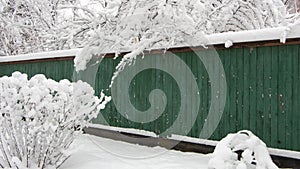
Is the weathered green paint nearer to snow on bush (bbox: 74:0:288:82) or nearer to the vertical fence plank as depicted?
the vertical fence plank

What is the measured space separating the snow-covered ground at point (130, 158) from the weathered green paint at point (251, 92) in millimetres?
407

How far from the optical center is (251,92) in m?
4.68

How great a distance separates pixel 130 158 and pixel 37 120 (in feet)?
4.86

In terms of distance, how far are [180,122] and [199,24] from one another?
198 centimetres

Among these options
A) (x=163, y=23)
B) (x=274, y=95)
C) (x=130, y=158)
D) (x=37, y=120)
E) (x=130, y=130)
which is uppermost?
(x=163, y=23)

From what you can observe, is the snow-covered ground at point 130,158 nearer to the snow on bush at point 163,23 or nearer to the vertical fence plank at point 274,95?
the vertical fence plank at point 274,95

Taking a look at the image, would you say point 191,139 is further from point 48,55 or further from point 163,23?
point 48,55

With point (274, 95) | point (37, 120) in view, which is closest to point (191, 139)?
point (274, 95)

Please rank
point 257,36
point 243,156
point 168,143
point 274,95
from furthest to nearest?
point 168,143
point 257,36
point 274,95
point 243,156

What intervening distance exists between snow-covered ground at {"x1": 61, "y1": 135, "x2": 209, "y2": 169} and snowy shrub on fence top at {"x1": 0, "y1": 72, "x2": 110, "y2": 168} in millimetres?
310

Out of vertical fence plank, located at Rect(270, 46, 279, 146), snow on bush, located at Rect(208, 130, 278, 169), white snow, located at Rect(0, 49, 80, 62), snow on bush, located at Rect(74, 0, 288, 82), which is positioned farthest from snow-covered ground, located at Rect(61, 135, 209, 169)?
snow on bush, located at Rect(208, 130, 278, 169)

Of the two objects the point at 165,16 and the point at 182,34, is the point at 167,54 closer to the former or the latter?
the point at 182,34

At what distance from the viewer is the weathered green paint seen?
4273 mm

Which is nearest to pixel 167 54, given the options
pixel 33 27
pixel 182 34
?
pixel 182 34
